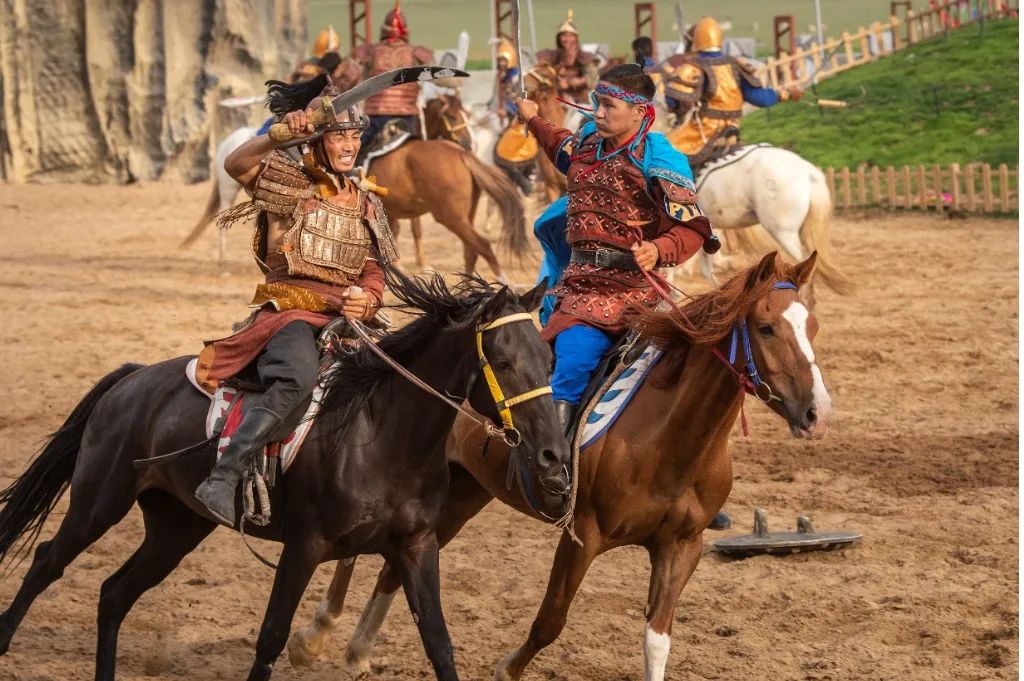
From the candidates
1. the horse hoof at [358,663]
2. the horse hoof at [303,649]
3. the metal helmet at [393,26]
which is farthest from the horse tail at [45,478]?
the metal helmet at [393,26]

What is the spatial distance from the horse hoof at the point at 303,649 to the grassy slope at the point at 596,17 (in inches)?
1882

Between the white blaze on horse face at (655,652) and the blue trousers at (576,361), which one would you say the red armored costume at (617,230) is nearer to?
the blue trousers at (576,361)

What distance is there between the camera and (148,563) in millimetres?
5219

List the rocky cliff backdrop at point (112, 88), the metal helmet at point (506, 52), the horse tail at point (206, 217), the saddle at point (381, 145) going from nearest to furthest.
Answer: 1. the saddle at point (381, 145)
2. the horse tail at point (206, 217)
3. the metal helmet at point (506, 52)
4. the rocky cliff backdrop at point (112, 88)

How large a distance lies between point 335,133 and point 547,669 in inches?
91.4

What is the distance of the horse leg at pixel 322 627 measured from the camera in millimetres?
5621

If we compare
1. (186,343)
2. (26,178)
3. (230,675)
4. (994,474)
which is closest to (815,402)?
(230,675)

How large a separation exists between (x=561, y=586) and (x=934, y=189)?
1624cm

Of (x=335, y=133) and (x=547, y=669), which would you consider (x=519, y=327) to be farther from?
(x=547, y=669)

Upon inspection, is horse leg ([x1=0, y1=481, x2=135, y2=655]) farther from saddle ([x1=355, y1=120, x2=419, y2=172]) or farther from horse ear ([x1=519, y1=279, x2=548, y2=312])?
saddle ([x1=355, y1=120, x2=419, y2=172])

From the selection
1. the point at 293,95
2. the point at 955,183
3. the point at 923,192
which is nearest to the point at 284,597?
the point at 293,95

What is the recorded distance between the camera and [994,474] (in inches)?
316

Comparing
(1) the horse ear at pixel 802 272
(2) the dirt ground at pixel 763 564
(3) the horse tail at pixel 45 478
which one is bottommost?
(2) the dirt ground at pixel 763 564

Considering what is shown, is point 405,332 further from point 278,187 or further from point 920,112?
point 920,112
